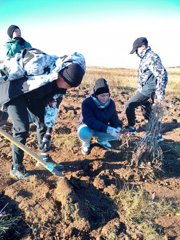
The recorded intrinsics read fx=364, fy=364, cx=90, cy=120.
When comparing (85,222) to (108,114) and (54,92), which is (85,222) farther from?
(108,114)

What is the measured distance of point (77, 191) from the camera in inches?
155

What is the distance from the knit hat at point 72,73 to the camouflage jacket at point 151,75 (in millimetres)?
2288

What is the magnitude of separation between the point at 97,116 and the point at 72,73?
1.33 meters

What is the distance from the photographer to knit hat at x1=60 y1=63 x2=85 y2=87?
3.69m

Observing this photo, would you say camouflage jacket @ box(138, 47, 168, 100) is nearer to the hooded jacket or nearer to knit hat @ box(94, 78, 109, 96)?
the hooded jacket

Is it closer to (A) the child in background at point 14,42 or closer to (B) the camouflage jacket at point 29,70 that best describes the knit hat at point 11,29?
(A) the child in background at point 14,42

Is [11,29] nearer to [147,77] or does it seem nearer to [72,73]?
[72,73]

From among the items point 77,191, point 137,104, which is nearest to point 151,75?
point 137,104

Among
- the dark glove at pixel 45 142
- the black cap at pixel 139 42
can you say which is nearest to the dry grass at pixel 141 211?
the dark glove at pixel 45 142

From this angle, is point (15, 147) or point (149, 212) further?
point (15, 147)

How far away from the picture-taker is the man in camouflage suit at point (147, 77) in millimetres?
5855

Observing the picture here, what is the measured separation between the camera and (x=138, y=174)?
14.4ft

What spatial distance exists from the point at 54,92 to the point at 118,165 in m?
1.26

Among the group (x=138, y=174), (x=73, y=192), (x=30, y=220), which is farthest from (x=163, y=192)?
(x=30, y=220)
